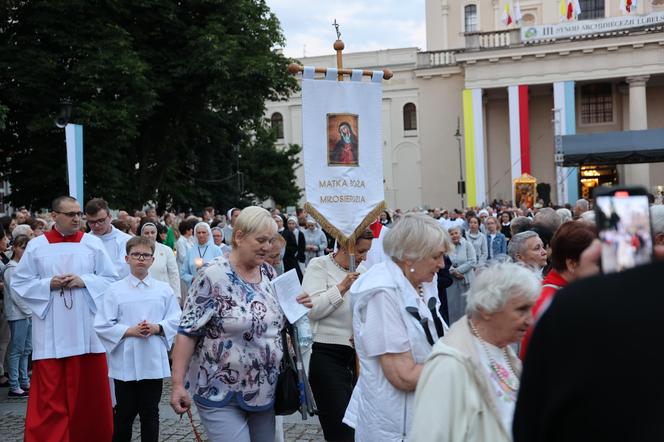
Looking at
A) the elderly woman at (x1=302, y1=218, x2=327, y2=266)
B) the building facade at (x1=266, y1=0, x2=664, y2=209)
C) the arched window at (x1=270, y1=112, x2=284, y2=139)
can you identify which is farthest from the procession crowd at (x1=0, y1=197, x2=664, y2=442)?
the arched window at (x1=270, y1=112, x2=284, y2=139)

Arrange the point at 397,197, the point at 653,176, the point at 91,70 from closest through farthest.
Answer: the point at 91,70
the point at 653,176
the point at 397,197

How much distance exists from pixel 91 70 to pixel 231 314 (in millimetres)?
21221

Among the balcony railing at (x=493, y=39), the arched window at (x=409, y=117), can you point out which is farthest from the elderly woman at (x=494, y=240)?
the arched window at (x=409, y=117)

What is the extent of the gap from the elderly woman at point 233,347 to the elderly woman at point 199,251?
730cm

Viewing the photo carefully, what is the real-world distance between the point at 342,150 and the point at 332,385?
201 centimetres

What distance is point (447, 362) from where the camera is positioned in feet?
9.45

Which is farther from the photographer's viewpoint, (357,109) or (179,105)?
(179,105)

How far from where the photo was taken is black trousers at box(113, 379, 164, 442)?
6289 mm

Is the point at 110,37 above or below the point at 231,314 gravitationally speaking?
above

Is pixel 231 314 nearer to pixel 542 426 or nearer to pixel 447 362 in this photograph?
pixel 447 362

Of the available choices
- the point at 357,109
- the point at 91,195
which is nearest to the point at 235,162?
the point at 91,195

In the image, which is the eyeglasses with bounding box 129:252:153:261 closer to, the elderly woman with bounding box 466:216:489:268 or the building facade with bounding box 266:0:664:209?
the elderly woman with bounding box 466:216:489:268

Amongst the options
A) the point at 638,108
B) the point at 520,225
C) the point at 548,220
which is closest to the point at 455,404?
the point at 548,220

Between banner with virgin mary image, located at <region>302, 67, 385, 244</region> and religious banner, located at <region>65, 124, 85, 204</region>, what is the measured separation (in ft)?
17.2
